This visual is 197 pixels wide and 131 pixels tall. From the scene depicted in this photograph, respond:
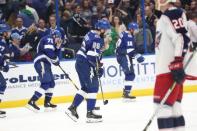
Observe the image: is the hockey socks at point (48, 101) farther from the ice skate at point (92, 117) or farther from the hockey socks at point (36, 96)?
the ice skate at point (92, 117)

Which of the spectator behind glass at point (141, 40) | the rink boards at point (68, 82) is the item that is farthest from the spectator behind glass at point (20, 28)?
the spectator behind glass at point (141, 40)

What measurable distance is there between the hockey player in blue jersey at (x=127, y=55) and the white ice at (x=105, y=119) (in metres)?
0.37

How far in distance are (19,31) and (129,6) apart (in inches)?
104

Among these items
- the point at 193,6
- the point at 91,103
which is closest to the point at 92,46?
the point at 91,103

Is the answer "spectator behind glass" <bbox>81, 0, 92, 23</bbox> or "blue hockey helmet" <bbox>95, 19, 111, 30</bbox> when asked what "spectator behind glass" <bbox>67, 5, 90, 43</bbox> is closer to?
"spectator behind glass" <bbox>81, 0, 92, 23</bbox>

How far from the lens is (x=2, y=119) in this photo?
7.98 m

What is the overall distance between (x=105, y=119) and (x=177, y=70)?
3.26m

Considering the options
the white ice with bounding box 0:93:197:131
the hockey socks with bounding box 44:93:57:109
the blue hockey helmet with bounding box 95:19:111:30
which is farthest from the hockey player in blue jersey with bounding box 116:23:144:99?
the blue hockey helmet with bounding box 95:19:111:30

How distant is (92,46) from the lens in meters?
7.08

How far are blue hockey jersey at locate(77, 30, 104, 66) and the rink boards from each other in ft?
8.20

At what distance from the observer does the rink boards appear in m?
9.32

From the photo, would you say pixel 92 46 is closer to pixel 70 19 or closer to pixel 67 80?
pixel 67 80

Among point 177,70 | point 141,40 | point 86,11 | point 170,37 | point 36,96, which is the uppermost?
point 86,11

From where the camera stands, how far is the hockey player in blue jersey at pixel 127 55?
9383 millimetres
